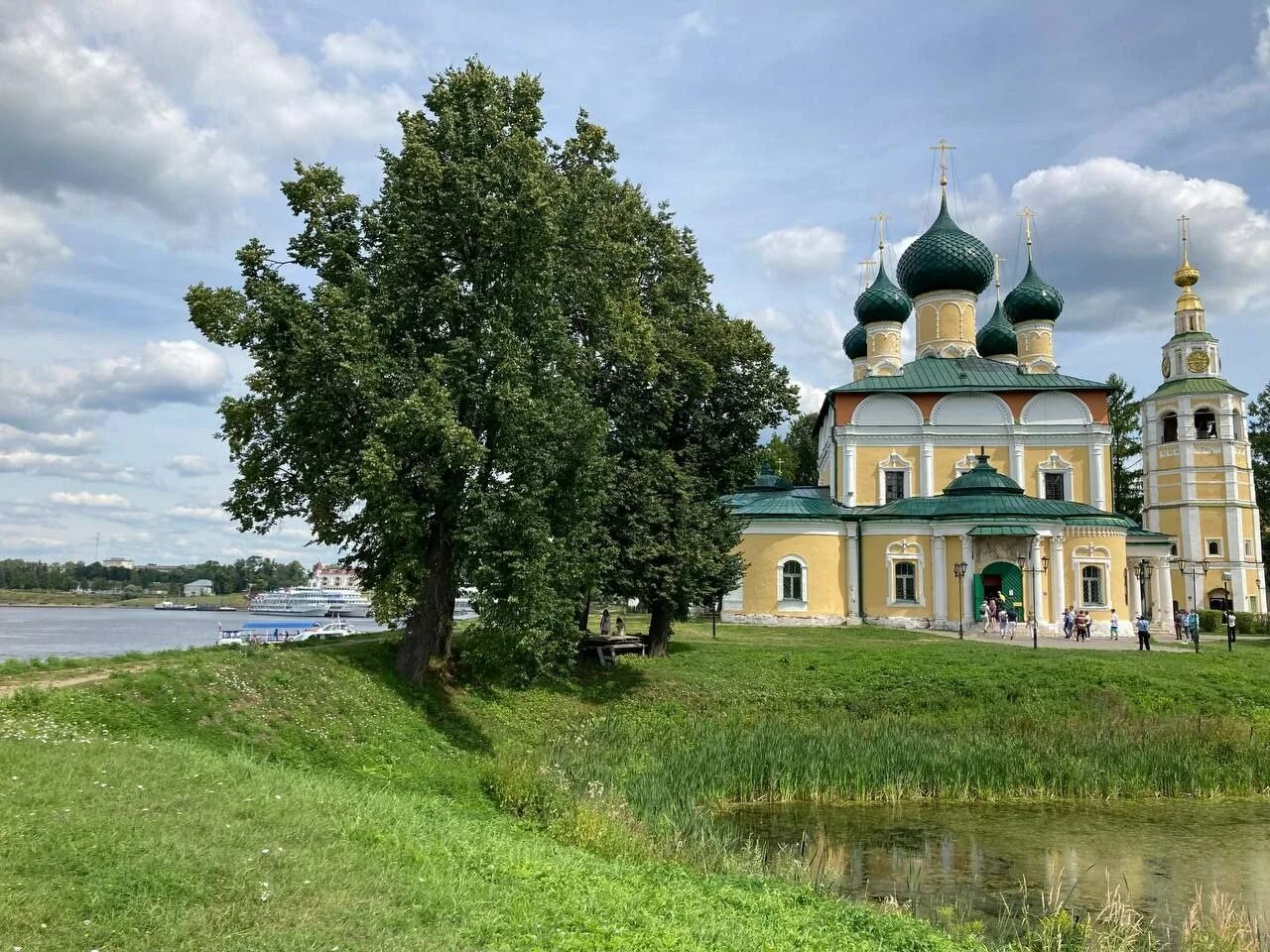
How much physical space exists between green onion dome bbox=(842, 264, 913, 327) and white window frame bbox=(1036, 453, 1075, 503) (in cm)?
960

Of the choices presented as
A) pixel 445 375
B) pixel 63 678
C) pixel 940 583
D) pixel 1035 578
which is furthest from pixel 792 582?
pixel 63 678

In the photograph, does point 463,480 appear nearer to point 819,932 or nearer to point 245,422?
point 245,422

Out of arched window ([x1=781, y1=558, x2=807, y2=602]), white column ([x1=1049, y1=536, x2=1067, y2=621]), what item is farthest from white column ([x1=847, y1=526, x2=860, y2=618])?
white column ([x1=1049, y1=536, x2=1067, y2=621])

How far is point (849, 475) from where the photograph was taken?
1483 inches

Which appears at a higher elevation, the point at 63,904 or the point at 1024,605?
the point at 1024,605

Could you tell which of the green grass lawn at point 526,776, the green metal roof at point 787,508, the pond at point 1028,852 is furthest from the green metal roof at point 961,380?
the pond at point 1028,852

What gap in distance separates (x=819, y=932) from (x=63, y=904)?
5.38 m

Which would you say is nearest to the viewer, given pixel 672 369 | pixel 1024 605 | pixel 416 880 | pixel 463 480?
pixel 416 880

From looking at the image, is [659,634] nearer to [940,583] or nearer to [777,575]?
[777,575]

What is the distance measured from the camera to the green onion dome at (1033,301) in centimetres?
4181

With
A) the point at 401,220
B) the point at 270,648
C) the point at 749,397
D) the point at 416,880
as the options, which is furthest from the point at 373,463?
the point at 749,397

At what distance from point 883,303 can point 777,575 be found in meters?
15.9

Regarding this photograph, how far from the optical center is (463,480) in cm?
1653

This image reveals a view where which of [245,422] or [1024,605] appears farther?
[1024,605]
